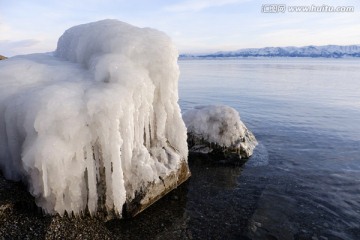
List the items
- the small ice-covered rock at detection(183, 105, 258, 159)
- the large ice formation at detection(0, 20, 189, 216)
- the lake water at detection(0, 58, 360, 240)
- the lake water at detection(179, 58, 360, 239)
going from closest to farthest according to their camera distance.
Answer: the large ice formation at detection(0, 20, 189, 216), the lake water at detection(0, 58, 360, 240), the lake water at detection(179, 58, 360, 239), the small ice-covered rock at detection(183, 105, 258, 159)

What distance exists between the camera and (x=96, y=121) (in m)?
7.63

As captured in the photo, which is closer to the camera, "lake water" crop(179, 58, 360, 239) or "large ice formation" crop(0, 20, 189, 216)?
"large ice formation" crop(0, 20, 189, 216)

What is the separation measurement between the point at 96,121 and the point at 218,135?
25.2ft

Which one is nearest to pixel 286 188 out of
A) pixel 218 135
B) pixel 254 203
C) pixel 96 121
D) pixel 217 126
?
pixel 254 203

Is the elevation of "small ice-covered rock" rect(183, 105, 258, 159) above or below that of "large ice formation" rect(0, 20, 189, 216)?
below

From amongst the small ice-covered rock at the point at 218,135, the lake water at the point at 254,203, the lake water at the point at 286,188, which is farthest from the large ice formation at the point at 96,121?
the small ice-covered rock at the point at 218,135

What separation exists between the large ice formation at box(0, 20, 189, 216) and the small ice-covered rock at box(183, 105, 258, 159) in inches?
147

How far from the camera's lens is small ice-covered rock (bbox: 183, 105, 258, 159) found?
46.2ft

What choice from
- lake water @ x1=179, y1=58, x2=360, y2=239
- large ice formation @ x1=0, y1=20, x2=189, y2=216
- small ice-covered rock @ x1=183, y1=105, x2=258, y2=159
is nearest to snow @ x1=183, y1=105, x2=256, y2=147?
small ice-covered rock @ x1=183, y1=105, x2=258, y2=159

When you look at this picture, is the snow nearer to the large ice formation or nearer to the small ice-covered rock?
the small ice-covered rock

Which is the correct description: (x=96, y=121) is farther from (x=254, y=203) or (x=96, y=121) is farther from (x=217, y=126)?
(x=217, y=126)

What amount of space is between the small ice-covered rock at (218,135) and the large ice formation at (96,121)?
3731 mm

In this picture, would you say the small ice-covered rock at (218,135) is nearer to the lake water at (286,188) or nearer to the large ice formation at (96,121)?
the lake water at (286,188)

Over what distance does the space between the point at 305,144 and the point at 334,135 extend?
3276 millimetres
